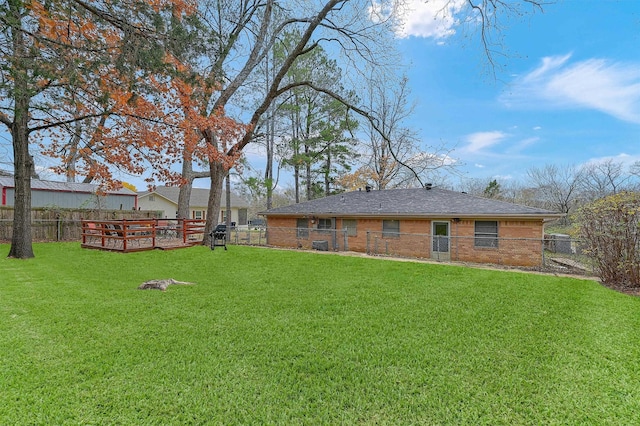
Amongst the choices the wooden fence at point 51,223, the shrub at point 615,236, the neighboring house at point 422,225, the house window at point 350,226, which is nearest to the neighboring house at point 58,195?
the wooden fence at point 51,223

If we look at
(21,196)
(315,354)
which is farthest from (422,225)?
(21,196)

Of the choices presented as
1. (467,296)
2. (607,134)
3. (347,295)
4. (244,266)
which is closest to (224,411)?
(347,295)

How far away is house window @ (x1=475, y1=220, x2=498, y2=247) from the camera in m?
12.3

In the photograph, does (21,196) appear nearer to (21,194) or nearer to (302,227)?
(21,194)

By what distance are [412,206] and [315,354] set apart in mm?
12226

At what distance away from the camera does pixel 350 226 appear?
1552 cm

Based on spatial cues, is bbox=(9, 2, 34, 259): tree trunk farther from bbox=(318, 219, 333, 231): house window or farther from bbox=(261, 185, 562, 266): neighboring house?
bbox=(318, 219, 333, 231): house window

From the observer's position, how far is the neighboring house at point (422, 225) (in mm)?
11828

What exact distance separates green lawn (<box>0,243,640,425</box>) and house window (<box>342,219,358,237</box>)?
9449mm

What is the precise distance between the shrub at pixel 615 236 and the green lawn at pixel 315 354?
1086 mm

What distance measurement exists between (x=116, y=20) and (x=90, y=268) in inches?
217

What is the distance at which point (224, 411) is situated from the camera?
2193 mm

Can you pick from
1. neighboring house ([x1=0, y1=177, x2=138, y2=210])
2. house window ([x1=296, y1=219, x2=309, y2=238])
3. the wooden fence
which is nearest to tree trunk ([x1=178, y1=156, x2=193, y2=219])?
the wooden fence

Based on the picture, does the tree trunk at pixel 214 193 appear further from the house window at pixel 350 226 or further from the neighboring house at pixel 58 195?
the neighboring house at pixel 58 195
